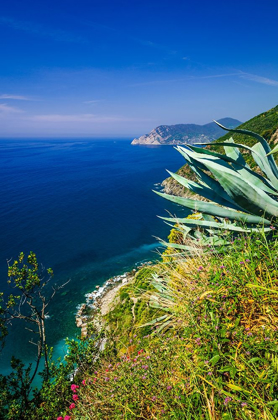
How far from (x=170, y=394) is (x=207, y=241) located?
2136 millimetres

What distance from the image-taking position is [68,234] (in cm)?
4266

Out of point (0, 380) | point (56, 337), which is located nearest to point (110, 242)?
point (56, 337)

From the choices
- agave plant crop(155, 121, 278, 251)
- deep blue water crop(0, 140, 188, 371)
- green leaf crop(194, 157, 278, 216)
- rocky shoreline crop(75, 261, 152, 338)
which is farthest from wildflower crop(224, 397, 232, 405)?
deep blue water crop(0, 140, 188, 371)

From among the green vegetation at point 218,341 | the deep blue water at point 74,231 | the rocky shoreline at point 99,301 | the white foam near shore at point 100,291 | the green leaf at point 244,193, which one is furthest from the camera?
the deep blue water at point 74,231

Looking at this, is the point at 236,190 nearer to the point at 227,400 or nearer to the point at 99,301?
the point at 227,400

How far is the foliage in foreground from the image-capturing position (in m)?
1.93

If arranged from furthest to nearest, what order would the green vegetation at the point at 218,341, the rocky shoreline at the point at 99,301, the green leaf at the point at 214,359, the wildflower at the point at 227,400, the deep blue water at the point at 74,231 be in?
1. the deep blue water at the point at 74,231
2. the rocky shoreline at the point at 99,301
3. the green leaf at the point at 214,359
4. the green vegetation at the point at 218,341
5. the wildflower at the point at 227,400

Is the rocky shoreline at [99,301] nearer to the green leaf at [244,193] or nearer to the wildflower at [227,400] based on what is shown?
the green leaf at [244,193]

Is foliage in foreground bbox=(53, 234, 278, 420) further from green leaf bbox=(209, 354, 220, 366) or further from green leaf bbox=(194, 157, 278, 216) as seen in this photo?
green leaf bbox=(194, 157, 278, 216)

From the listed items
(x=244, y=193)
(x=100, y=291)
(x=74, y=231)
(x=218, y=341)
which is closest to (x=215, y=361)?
(x=218, y=341)

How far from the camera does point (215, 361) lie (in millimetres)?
2129

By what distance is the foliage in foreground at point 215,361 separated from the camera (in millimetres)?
1928

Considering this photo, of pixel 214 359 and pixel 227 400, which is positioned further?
pixel 214 359

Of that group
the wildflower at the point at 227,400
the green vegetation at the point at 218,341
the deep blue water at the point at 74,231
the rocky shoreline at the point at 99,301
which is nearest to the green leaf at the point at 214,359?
the green vegetation at the point at 218,341
